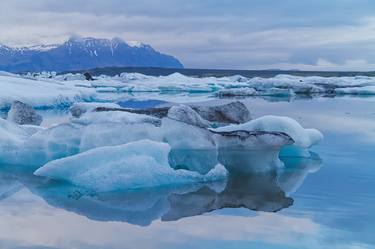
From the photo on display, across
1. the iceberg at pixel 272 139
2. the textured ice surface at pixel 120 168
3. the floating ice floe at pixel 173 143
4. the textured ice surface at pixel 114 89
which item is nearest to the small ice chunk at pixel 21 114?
the floating ice floe at pixel 173 143

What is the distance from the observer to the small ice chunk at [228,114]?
9.33 m

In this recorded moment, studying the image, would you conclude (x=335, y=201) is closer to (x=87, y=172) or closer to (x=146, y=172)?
(x=146, y=172)

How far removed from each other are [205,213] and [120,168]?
3.30 ft

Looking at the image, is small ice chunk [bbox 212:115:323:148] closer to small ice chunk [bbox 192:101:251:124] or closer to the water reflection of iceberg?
the water reflection of iceberg

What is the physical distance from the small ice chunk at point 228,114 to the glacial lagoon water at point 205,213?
283 cm

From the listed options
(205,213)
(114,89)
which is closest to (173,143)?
(205,213)

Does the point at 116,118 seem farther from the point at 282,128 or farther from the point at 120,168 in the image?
the point at 120,168

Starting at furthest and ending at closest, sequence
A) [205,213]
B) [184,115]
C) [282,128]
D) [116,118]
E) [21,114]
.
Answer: [21,114] → [116,118] → [184,115] → [282,128] → [205,213]

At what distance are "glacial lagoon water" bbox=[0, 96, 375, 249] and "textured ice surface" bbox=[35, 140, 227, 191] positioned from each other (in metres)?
0.09

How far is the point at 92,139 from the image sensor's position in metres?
6.11

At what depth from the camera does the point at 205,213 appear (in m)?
4.61

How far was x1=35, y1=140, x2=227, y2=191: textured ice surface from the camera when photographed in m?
5.20

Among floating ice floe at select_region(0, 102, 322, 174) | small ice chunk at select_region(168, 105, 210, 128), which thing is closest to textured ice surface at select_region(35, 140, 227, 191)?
floating ice floe at select_region(0, 102, 322, 174)

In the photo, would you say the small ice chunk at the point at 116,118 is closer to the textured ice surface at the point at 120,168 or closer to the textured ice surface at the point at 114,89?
the textured ice surface at the point at 120,168
